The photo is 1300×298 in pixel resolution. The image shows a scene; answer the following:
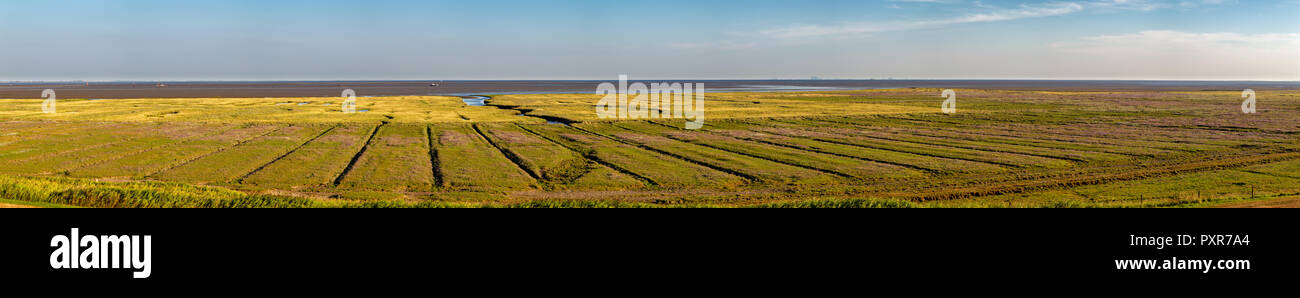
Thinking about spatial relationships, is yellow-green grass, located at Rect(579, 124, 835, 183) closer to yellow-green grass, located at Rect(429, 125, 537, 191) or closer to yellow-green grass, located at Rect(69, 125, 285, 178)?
yellow-green grass, located at Rect(429, 125, 537, 191)

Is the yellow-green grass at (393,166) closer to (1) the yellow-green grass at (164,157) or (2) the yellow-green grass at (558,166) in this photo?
(2) the yellow-green grass at (558,166)

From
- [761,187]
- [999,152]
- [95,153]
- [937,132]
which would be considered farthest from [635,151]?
[95,153]

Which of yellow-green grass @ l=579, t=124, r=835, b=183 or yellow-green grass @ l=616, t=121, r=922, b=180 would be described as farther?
yellow-green grass @ l=616, t=121, r=922, b=180

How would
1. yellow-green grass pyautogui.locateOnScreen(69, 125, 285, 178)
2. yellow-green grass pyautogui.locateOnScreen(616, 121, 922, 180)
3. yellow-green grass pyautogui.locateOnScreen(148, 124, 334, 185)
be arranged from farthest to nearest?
yellow-green grass pyautogui.locateOnScreen(69, 125, 285, 178), yellow-green grass pyautogui.locateOnScreen(616, 121, 922, 180), yellow-green grass pyautogui.locateOnScreen(148, 124, 334, 185)

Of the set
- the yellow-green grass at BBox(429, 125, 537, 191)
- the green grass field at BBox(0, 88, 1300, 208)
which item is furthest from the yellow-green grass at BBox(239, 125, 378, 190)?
the yellow-green grass at BBox(429, 125, 537, 191)

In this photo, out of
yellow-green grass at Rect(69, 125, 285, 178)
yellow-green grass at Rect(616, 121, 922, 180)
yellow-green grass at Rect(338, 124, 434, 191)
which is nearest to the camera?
yellow-green grass at Rect(338, 124, 434, 191)

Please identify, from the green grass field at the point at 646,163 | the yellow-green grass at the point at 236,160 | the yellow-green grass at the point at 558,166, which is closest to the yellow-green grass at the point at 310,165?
the green grass field at the point at 646,163
